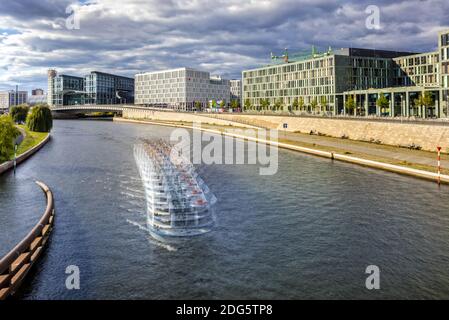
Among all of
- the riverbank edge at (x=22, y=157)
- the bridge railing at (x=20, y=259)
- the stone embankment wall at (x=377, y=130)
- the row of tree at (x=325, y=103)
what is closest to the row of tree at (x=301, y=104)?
the row of tree at (x=325, y=103)

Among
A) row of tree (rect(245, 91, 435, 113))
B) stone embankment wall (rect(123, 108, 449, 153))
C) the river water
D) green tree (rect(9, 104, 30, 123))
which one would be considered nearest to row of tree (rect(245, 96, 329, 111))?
row of tree (rect(245, 91, 435, 113))

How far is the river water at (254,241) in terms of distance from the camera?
22312 millimetres

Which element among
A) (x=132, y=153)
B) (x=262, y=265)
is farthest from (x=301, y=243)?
(x=132, y=153)

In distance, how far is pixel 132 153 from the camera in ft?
271

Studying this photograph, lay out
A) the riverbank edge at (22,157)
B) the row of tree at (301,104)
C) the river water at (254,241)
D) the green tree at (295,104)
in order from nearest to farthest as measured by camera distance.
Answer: the river water at (254,241) < the riverbank edge at (22,157) < the row of tree at (301,104) < the green tree at (295,104)

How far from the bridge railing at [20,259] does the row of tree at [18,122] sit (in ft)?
123

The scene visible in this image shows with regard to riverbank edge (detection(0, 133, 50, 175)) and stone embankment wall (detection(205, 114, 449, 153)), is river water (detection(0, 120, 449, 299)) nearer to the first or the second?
riverbank edge (detection(0, 133, 50, 175))

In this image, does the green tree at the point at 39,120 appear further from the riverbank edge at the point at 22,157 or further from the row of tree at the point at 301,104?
the row of tree at the point at 301,104

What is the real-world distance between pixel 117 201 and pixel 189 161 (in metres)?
31.1

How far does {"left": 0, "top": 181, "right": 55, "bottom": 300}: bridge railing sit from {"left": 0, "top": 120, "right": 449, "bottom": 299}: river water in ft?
2.05
